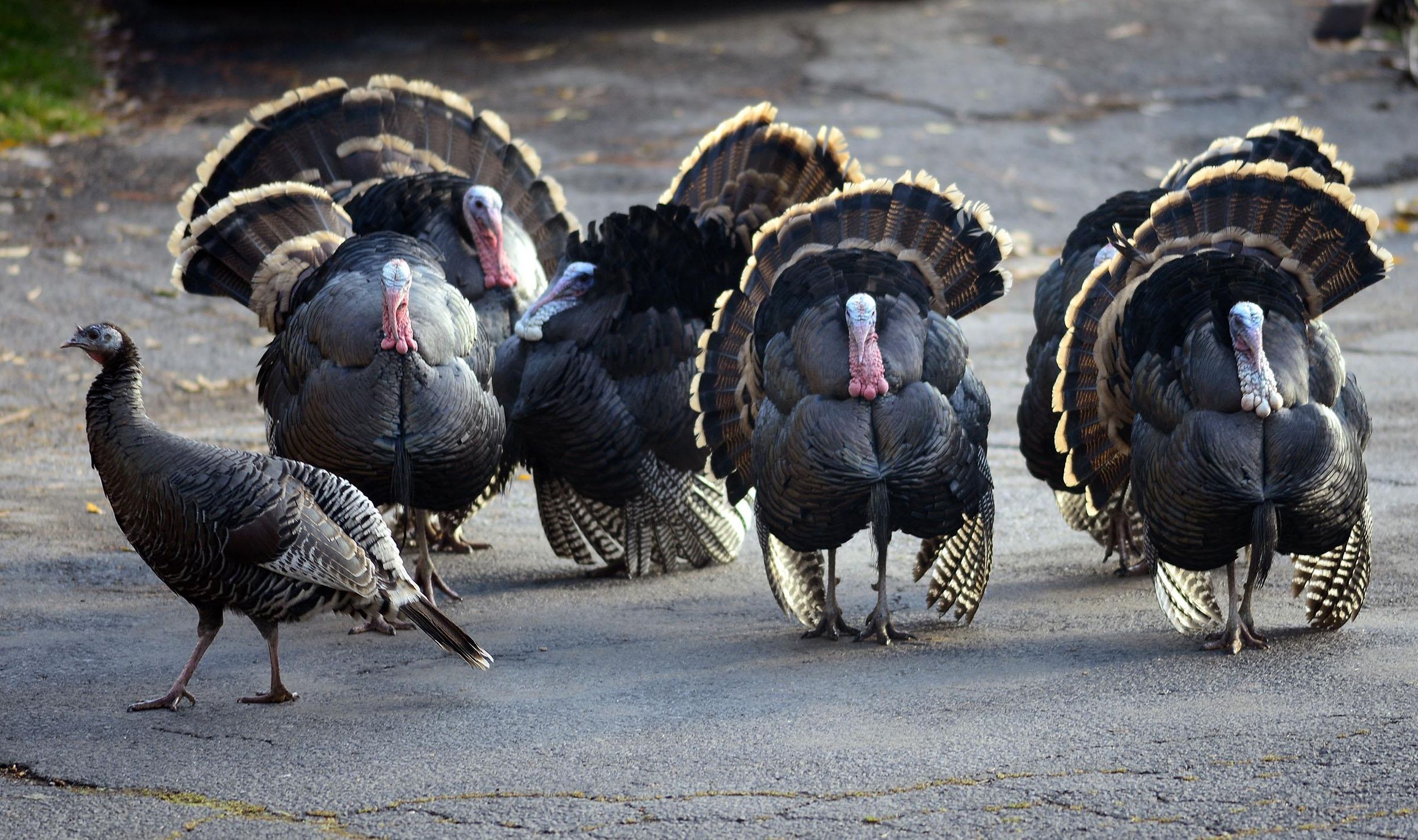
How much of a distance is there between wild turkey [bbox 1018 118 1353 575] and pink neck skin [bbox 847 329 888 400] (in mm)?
1120

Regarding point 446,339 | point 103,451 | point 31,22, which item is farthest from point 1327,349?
point 31,22

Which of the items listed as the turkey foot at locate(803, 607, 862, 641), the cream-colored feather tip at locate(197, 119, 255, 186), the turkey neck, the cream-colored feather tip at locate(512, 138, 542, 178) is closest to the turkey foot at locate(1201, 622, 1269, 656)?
the turkey foot at locate(803, 607, 862, 641)

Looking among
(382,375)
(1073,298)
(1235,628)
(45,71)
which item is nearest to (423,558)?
(382,375)

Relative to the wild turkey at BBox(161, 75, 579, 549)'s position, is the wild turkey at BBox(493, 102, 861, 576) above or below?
below

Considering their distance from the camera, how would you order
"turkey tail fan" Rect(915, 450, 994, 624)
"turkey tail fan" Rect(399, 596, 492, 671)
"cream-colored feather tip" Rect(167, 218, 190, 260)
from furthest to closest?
"cream-colored feather tip" Rect(167, 218, 190, 260) < "turkey tail fan" Rect(915, 450, 994, 624) < "turkey tail fan" Rect(399, 596, 492, 671)

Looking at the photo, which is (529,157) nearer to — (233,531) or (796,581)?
(796,581)

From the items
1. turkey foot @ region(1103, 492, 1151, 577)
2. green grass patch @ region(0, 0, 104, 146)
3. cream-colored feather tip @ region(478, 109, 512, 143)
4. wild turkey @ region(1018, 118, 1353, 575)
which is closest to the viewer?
wild turkey @ region(1018, 118, 1353, 575)

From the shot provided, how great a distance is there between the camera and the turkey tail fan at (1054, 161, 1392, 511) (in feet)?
17.5

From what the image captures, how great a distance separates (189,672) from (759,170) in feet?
10.5

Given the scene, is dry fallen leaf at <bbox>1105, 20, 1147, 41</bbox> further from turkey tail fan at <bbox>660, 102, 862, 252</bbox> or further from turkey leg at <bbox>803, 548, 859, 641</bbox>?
turkey leg at <bbox>803, 548, 859, 641</bbox>

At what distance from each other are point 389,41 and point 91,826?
36.9ft

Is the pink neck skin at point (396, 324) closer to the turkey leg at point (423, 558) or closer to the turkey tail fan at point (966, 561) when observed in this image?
the turkey leg at point (423, 558)

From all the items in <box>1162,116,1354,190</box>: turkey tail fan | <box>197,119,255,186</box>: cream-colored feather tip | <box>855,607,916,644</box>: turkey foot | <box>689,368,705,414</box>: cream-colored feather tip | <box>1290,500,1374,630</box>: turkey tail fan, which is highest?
<box>1162,116,1354,190</box>: turkey tail fan

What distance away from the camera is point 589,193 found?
1134cm
